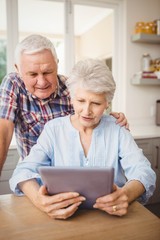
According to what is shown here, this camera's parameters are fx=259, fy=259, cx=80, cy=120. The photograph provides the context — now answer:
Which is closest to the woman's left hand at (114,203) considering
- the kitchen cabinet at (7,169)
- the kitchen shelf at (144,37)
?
the kitchen cabinet at (7,169)

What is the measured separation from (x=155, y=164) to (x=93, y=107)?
5.55 feet

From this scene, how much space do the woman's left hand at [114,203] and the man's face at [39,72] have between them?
0.67m

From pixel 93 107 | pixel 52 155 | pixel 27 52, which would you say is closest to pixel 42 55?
pixel 27 52

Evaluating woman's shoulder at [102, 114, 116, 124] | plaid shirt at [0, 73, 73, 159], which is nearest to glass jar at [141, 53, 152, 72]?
plaid shirt at [0, 73, 73, 159]

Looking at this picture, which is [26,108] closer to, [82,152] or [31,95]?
[31,95]

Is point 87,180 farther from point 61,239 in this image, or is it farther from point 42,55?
point 42,55

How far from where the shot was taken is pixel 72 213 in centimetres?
91

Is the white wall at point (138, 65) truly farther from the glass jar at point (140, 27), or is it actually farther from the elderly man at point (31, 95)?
the elderly man at point (31, 95)

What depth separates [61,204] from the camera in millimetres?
906

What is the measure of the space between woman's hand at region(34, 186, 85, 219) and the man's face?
61cm

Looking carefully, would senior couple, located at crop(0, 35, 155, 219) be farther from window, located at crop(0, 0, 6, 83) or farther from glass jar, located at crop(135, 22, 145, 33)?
glass jar, located at crop(135, 22, 145, 33)

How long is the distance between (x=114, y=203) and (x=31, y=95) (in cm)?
80

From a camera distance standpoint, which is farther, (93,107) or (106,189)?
(93,107)

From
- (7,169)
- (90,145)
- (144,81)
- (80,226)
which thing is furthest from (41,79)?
(144,81)
